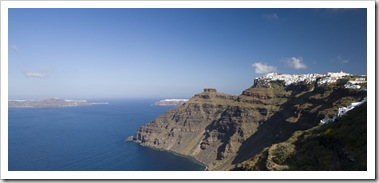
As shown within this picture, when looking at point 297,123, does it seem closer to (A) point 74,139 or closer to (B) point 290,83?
(B) point 290,83

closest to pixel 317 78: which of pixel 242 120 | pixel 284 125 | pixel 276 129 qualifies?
pixel 284 125

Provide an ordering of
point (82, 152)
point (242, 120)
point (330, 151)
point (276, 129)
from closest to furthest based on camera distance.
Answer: point (330, 151) → point (276, 129) → point (82, 152) → point (242, 120)

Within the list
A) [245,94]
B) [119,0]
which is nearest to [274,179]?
[119,0]

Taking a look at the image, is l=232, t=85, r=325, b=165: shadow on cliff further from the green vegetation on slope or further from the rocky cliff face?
the green vegetation on slope

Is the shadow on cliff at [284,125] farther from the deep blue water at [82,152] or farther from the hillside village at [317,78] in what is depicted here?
the deep blue water at [82,152]

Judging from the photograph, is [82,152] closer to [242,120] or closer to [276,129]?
[242,120]

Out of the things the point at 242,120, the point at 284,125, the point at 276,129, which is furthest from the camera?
the point at 242,120

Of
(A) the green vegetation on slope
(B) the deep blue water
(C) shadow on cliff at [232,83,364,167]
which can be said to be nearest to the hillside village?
(C) shadow on cliff at [232,83,364,167]

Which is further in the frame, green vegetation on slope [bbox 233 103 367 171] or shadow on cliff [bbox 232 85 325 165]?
shadow on cliff [bbox 232 85 325 165]
